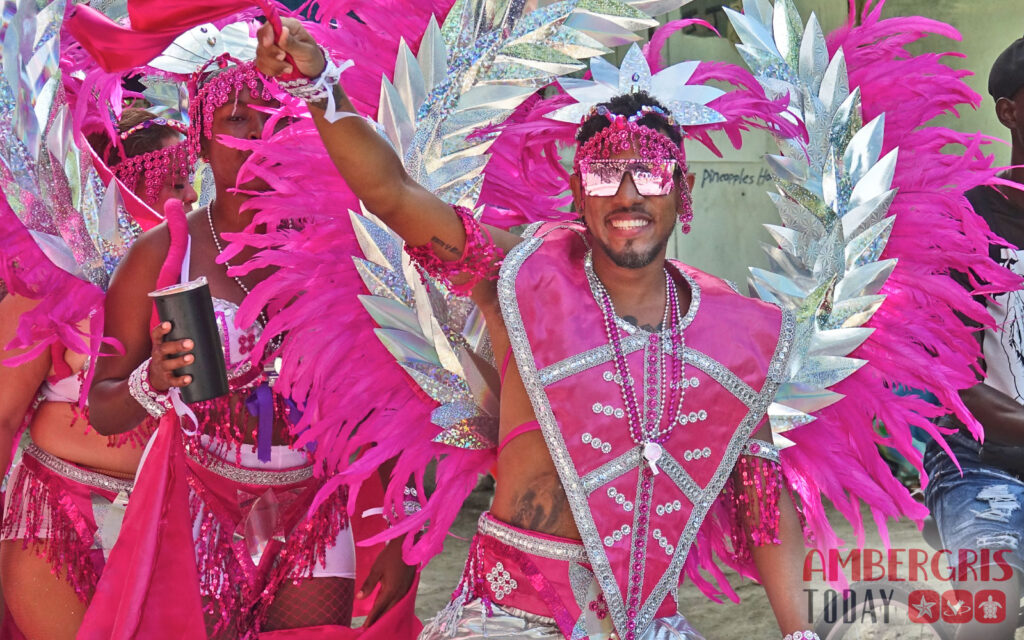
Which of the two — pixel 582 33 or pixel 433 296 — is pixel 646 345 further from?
pixel 582 33

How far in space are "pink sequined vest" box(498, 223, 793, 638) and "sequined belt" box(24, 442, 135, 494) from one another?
147cm

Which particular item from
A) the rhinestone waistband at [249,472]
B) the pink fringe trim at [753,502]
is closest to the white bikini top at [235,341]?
the rhinestone waistband at [249,472]

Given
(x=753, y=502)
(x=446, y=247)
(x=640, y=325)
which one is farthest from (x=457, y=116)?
(x=753, y=502)

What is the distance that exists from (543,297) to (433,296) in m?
0.38

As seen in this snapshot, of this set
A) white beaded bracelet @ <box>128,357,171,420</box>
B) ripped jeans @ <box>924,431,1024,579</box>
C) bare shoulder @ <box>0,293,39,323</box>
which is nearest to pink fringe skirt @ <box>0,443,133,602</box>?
bare shoulder @ <box>0,293,39,323</box>

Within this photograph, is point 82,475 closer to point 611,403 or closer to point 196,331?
point 196,331

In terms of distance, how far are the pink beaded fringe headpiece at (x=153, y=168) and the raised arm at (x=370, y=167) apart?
1.64 meters

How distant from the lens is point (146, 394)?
3070 millimetres

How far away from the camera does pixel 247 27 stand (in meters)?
3.60

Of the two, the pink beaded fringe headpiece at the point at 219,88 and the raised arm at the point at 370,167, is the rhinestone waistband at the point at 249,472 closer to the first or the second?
the pink beaded fringe headpiece at the point at 219,88

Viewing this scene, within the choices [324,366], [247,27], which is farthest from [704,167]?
[324,366]

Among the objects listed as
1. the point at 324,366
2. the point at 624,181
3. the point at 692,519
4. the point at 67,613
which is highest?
the point at 624,181

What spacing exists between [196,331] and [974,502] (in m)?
2.35

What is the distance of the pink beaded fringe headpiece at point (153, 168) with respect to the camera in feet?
13.1
